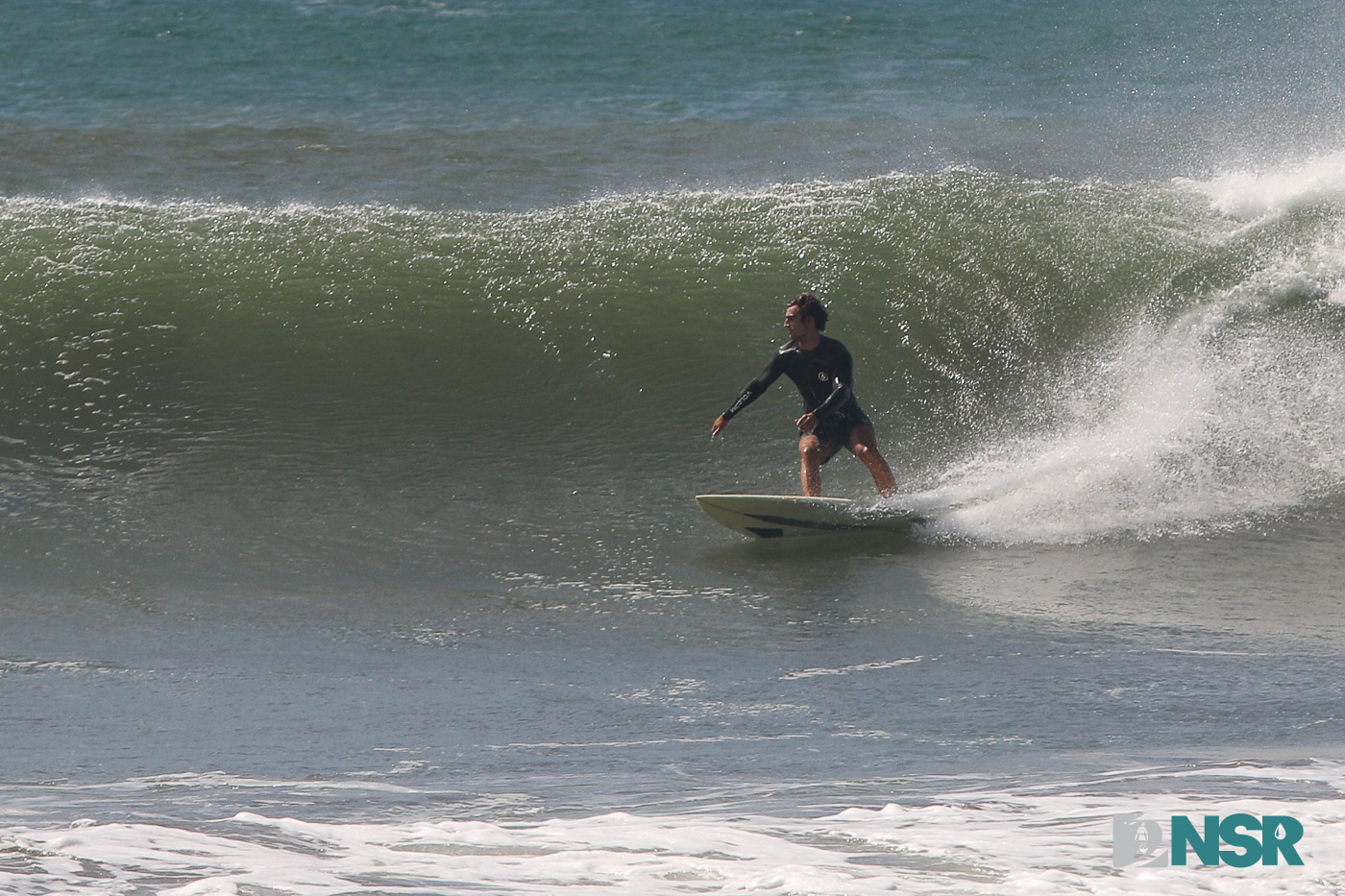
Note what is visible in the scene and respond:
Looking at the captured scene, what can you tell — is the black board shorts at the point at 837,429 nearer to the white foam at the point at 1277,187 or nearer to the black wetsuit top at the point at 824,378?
the black wetsuit top at the point at 824,378

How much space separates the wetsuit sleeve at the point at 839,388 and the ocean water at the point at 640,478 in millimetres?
764

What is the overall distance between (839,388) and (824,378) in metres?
0.12

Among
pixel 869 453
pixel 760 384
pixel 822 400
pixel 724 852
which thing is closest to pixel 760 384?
pixel 760 384


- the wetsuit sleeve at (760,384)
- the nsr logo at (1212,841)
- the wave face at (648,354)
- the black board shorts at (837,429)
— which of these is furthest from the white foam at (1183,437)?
the nsr logo at (1212,841)

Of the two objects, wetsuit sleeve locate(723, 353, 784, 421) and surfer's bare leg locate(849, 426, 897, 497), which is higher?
wetsuit sleeve locate(723, 353, 784, 421)

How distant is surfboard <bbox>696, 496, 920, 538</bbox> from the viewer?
754 centimetres

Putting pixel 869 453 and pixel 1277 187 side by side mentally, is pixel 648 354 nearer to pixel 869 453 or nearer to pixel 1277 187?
pixel 869 453

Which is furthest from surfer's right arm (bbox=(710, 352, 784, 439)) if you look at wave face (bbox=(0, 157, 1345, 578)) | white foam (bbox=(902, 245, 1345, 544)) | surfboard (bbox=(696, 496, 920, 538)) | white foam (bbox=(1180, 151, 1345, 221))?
white foam (bbox=(1180, 151, 1345, 221))

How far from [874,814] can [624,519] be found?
14.6 ft

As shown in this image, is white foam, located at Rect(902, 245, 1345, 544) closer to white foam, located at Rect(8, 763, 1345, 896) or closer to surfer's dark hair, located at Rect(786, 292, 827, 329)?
surfer's dark hair, located at Rect(786, 292, 827, 329)

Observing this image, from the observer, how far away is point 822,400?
7.90 meters

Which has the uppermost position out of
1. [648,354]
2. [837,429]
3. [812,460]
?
[648,354]

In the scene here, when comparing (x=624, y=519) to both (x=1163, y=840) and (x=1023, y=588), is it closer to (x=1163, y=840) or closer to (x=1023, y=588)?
(x=1023, y=588)

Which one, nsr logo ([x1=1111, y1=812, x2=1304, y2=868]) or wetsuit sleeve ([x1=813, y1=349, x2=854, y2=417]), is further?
wetsuit sleeve ([x1=813, y1=349, x2=854, y2=417])
